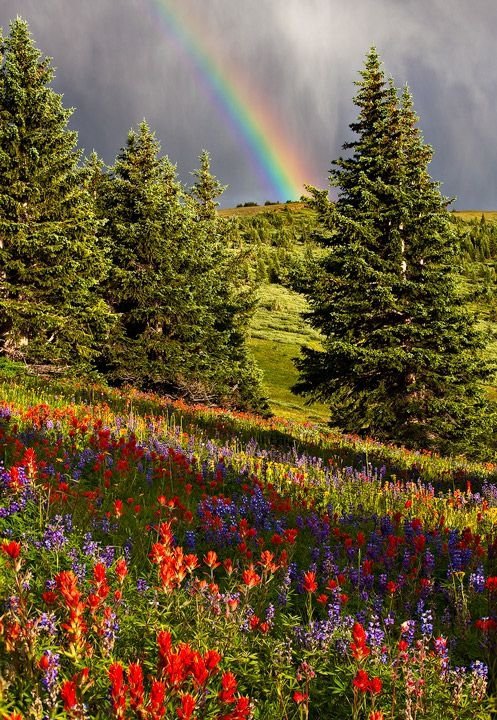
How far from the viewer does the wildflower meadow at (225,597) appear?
201cm

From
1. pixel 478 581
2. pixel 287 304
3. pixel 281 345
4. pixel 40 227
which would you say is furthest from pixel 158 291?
pixel 287 304

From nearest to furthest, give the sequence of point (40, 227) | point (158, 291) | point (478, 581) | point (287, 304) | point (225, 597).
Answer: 1. point (225, 597)
2. point (478, 581)
3. point (40, 227)
4. point (158, 291)
5. point (287, 304)

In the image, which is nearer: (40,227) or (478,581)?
(478,581)

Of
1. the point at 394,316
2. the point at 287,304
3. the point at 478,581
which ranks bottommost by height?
the point at 478,581

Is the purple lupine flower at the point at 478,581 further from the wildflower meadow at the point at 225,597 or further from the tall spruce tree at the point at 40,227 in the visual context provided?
the tall spruce tree at the point at 40,227

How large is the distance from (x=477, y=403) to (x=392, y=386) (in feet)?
9.60

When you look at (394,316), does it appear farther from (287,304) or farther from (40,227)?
(287,304)

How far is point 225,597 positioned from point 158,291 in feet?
68.1

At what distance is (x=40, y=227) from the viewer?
18.5m

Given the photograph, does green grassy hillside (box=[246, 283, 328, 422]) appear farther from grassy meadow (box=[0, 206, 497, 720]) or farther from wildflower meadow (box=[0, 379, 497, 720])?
wildflower meadow (box=[0, 379, 497, 720])

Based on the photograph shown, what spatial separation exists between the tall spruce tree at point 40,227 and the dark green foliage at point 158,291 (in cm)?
270

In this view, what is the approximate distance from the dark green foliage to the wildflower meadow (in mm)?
16317

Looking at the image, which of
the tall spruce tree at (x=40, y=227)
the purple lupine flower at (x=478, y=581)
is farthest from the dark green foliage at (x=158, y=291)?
the purple lupine flower at (x=478, y=581)

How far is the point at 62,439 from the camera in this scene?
621 centimetres
